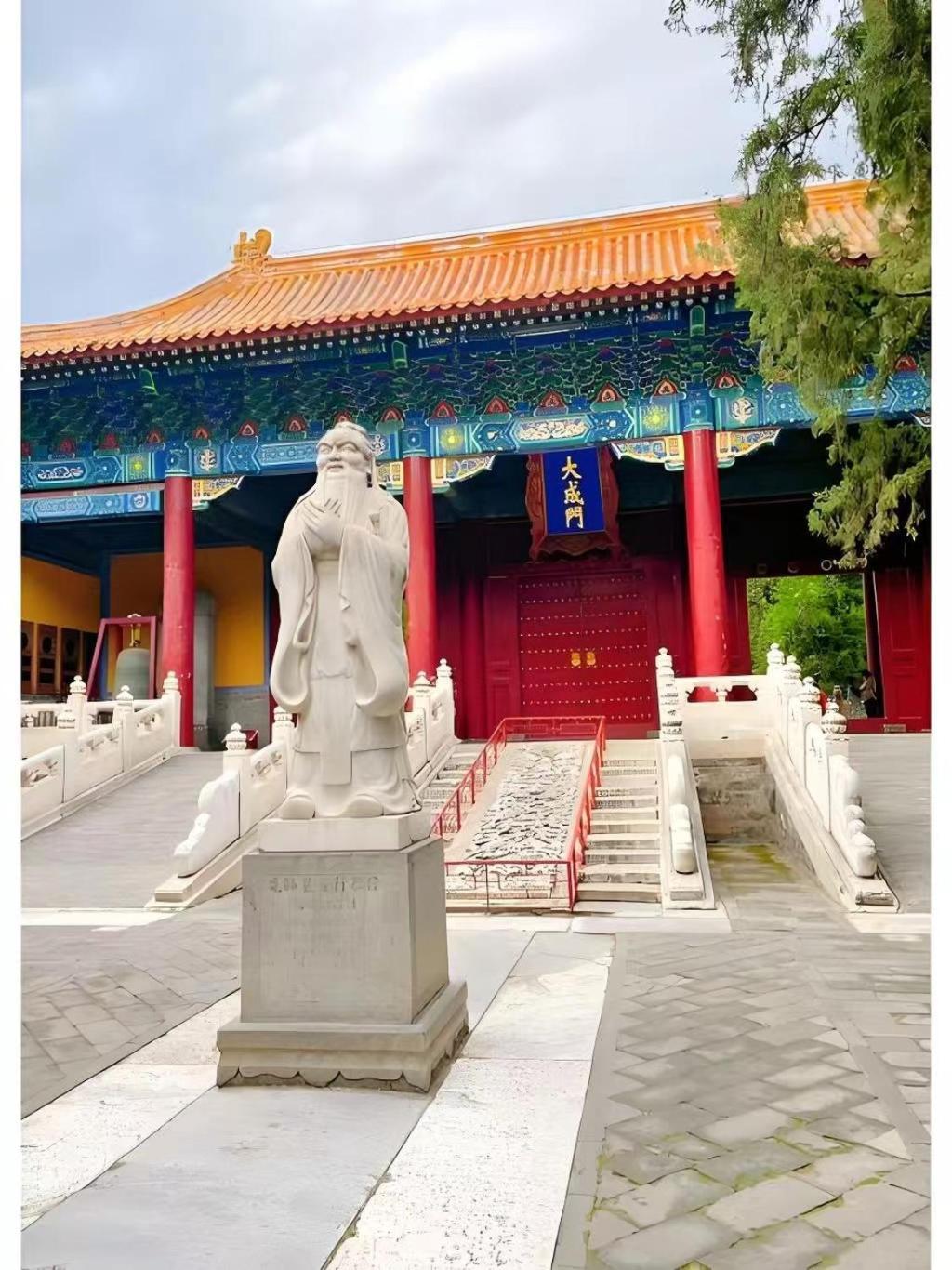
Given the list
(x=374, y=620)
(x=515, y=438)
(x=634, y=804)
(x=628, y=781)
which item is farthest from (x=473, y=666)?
(x=374, y=620)

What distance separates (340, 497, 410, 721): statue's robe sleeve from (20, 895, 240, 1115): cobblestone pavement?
1.77 meters

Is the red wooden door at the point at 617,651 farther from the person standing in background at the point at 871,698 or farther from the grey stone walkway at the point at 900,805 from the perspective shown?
the grey stone walkway at the point at 900,805

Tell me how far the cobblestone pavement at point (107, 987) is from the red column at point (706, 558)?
679 cm

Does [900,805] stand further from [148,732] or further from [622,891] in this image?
[148,732]

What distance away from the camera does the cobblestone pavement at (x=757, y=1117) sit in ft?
7.28

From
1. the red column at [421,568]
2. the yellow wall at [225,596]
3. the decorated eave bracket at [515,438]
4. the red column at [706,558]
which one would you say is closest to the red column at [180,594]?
the decorated eave bracket at [515,438]

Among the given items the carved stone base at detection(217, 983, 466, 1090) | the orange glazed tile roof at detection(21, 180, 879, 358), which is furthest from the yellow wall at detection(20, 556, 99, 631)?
the carved stone base at detection(217, 983, 466, 1090)

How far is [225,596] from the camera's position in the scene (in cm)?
1606

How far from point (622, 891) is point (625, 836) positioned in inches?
33.2

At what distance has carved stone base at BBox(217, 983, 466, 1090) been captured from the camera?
3.18m

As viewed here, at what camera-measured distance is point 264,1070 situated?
3.25 m

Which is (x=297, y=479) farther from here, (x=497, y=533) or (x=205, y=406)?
(x=497, y=533)

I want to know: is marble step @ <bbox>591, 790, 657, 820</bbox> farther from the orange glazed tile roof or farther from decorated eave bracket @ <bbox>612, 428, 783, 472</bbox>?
the orange glazed tile roof

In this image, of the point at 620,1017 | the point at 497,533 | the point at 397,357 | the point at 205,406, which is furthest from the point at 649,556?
the point at 620,1017
